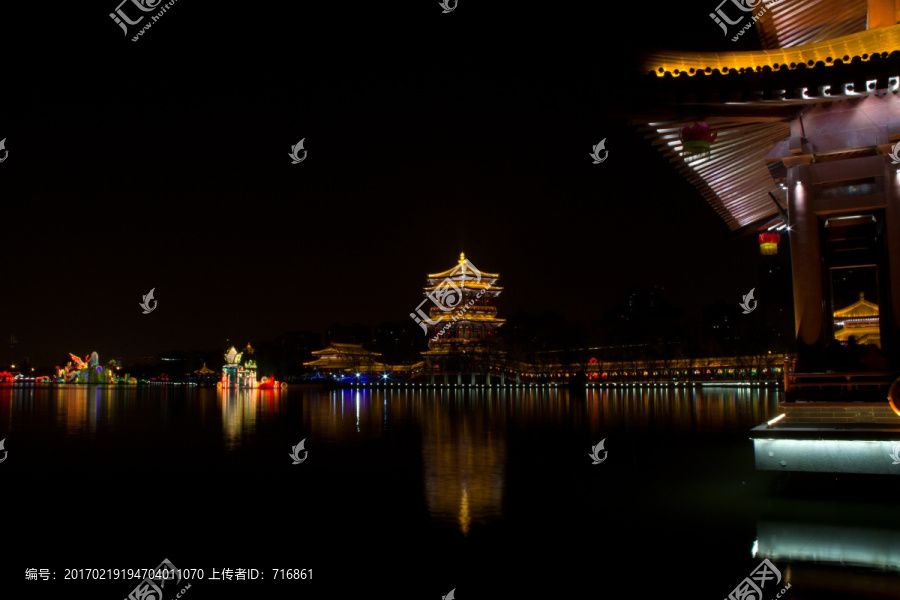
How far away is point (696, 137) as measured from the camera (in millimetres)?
9234

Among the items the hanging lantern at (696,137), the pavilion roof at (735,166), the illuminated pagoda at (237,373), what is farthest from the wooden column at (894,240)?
the illuminated pagoda at (237,373)

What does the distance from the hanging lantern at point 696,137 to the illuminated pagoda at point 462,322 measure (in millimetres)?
52268

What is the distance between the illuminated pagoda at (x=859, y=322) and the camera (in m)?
19.9

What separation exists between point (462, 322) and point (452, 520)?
59.9 meters

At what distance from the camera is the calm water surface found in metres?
5.45

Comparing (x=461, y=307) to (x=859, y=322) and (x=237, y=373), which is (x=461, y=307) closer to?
(x=237, y=373)

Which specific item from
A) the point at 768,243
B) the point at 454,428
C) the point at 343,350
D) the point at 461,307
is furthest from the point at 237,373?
the point at 768,243

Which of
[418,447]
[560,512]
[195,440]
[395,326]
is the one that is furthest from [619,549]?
[395,326]

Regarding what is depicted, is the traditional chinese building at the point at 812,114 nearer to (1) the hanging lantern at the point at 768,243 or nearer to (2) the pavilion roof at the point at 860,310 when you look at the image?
(1) the hanging lantern at the point at 768,243

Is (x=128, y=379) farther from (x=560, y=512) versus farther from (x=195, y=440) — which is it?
(x=560, y=512)

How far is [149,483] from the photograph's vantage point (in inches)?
392

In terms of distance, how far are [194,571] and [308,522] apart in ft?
5.70

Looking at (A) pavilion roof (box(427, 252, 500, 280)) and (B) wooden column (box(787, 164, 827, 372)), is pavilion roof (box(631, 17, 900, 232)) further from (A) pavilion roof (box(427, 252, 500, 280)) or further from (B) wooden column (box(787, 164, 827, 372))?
(A) pavilion roof (box(427, 252, 500, 280))

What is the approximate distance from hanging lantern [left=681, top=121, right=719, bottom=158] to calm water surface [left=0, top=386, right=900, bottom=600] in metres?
4.06
